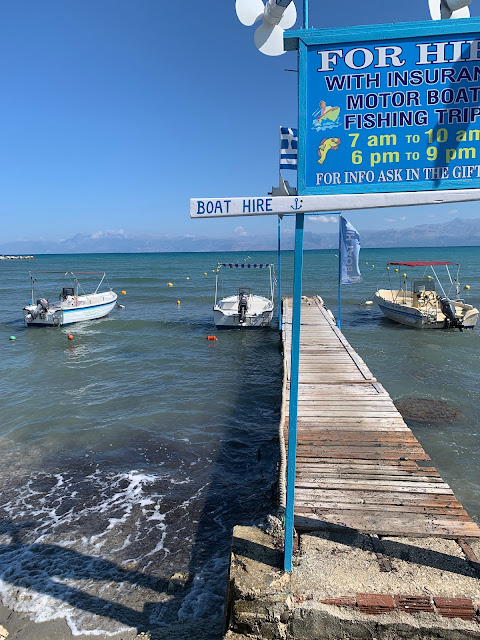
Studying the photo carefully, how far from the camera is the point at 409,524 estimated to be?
4.58 meters

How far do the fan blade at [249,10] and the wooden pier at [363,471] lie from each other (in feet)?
15.4

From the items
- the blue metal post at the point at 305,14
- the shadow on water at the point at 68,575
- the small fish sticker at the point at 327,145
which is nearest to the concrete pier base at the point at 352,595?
the shadow on water at the point at 68,575

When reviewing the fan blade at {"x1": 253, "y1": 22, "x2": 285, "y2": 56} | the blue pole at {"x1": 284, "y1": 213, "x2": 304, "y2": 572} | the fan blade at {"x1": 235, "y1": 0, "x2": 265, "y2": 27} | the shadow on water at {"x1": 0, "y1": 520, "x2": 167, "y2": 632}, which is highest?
the fan blade at {"x1": 235, "y1": 0, "x2": 265, "y2": 27}

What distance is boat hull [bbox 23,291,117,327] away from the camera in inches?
939

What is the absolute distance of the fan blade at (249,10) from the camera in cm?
336

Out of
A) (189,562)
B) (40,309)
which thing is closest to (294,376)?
(189,562)

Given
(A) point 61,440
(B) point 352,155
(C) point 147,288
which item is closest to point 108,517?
(A) point 61,440

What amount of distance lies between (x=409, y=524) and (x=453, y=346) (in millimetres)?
15957

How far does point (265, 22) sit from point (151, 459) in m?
7.95

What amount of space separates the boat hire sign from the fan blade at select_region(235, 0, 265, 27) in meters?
0.40

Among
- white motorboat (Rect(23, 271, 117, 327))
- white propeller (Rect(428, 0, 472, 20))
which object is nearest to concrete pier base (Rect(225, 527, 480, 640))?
white propeller (Rect(428, 0, 472, 20))

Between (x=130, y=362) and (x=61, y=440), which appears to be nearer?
(x=61, y=440)

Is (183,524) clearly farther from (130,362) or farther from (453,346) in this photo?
(453,346)

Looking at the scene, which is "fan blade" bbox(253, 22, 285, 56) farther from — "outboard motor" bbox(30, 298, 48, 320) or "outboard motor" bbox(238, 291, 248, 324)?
"outboard motor" bbox(30, 298, 48, 320)
